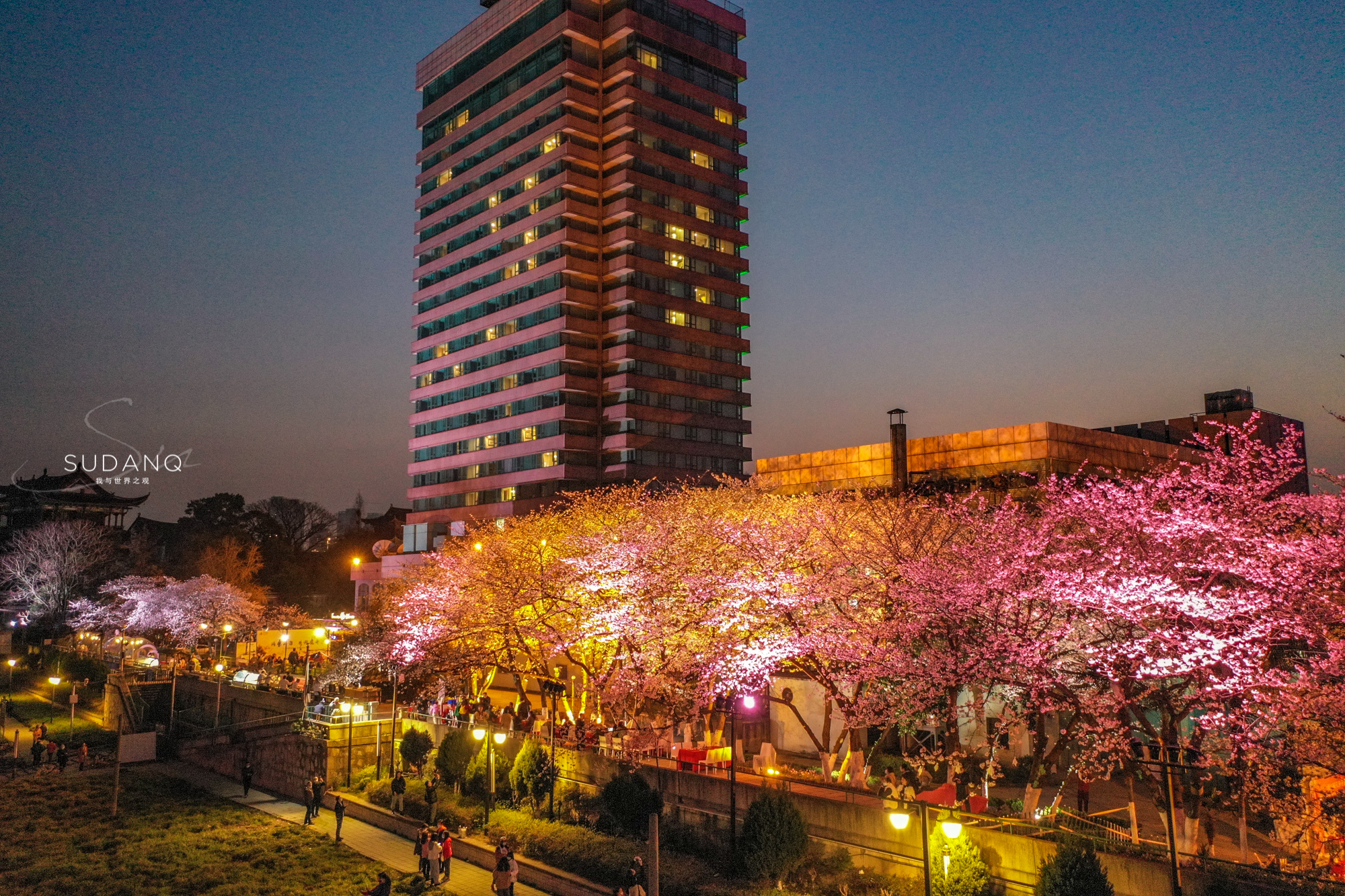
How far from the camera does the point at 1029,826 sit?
20656 mm

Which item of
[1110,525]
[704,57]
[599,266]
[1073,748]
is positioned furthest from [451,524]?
[1110,525]

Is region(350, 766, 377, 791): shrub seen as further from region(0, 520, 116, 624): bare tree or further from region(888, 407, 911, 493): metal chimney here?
region(0, 520, 116, 624): bare tree

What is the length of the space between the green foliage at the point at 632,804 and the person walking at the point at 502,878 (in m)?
4.17

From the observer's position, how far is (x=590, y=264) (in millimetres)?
99812

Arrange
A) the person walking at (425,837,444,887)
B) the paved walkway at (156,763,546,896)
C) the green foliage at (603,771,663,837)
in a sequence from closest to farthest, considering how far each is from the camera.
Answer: the person walking at (425,837,444,887)
the paved walkway at (156,763,546,896)
the green foliage at (603,771,663,837)

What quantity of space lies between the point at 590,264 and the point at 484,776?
73697 millimetres

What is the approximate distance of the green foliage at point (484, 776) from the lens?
108 ft

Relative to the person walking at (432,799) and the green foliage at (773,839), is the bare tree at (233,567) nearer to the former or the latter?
the person walking at (432,799)

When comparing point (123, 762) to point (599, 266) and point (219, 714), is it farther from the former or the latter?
point (599, 266)

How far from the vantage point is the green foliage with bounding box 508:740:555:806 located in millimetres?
31062

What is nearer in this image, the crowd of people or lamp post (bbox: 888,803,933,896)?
lamp post (bbox: 888,803,933,896)

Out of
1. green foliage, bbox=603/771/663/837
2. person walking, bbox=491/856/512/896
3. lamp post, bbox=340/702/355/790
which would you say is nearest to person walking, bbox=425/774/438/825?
green foliage, bbox=603/771/663/837

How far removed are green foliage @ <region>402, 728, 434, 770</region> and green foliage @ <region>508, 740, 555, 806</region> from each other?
6.67 meters

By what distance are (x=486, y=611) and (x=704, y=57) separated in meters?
86.4
